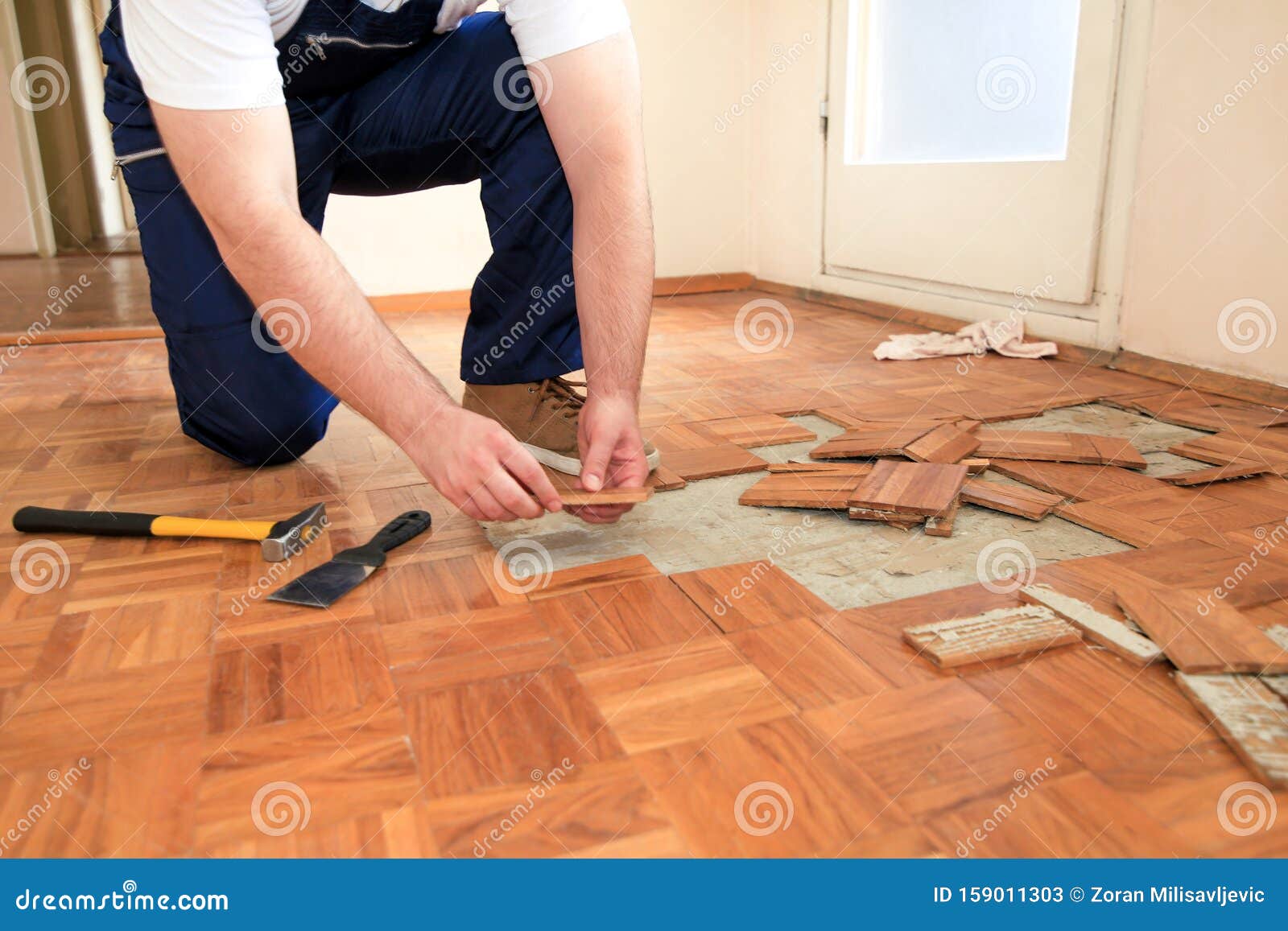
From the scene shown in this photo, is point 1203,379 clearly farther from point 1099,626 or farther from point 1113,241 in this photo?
point 1099,626

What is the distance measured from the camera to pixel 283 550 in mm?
1198

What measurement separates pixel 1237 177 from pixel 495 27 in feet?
4.75

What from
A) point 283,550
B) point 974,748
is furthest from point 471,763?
point 283,550

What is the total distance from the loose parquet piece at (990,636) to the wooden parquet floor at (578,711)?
21mm

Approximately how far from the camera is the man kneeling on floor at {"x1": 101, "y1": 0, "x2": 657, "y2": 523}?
99 centimetres

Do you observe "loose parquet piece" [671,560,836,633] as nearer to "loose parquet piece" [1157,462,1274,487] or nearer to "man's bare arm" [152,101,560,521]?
"man's bare arm" [152,101,560,521]

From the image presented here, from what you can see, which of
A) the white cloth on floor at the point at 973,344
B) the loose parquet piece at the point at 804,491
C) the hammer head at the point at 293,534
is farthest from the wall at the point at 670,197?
the loose parquet piece at the point at 804,491

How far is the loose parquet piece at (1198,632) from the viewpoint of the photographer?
853 mm

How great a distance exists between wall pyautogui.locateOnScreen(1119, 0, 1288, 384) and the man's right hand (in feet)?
5.15

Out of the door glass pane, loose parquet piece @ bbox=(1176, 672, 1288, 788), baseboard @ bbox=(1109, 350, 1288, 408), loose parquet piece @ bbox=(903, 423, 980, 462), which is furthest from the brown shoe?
the door glass pane

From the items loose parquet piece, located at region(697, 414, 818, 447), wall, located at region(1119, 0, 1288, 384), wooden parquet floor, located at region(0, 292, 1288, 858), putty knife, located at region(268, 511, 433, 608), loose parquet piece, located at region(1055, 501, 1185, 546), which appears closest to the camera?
wooden parquet floor, located at region(0, 292, 1288, 858)

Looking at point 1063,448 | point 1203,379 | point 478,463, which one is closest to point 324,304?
point 478,463

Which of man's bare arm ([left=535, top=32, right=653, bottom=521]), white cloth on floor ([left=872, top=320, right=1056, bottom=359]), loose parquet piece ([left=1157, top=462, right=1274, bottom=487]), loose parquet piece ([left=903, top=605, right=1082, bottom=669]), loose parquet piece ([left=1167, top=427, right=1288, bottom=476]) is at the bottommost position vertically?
white cloth on floor ([left=872, top=320, right=1056, bottom=359])

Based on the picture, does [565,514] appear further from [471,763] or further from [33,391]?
[33,391]
